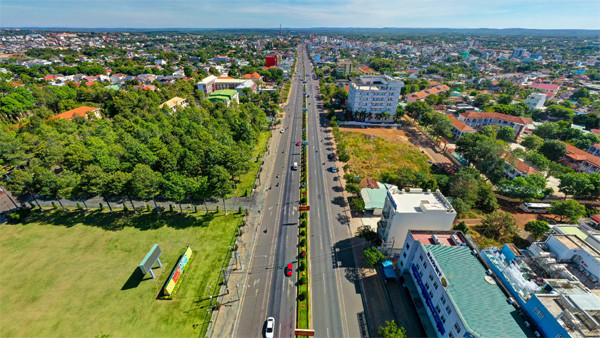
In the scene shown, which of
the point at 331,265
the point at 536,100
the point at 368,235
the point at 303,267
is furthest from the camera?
the point at 536,100

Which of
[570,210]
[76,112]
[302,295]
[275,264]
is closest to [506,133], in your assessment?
[570,210]

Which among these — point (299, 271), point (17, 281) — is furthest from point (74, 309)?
point (299, 271)

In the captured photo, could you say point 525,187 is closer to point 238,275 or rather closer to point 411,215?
point 411,215

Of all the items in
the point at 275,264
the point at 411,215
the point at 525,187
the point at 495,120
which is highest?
the point at 411,215

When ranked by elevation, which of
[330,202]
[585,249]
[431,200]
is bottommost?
[330,202]

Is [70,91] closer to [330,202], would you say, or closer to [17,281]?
[17,281]

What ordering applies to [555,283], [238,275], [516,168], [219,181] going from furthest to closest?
[516,168], [219,181], [238,275], [555,283]

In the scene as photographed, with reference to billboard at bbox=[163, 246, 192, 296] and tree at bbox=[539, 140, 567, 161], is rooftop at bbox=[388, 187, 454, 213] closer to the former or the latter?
billboard at bbox=[163, 246, 192, 296]
